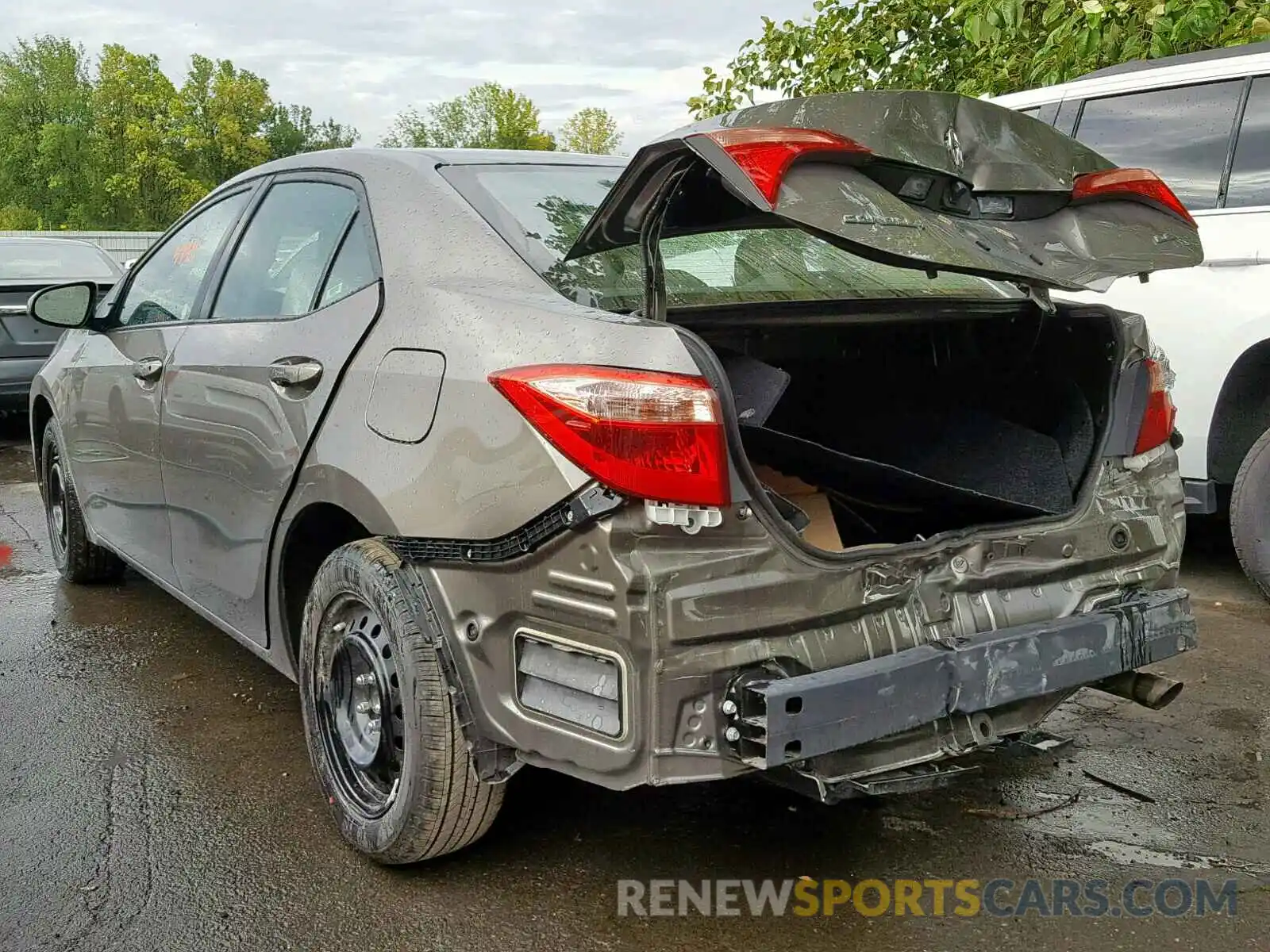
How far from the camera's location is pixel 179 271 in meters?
4.07

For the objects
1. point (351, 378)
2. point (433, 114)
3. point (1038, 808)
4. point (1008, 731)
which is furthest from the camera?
point (433, 114)

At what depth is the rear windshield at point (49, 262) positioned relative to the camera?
977cm

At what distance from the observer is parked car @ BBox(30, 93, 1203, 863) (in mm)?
2191

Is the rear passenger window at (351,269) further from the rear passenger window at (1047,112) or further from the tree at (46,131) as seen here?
the tree at (46,131)

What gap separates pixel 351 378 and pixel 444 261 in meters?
0.34

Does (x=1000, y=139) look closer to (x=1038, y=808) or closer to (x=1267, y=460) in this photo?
A: (x=1038, y=808)

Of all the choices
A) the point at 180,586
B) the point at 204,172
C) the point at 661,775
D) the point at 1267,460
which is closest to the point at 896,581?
the point at 661,775

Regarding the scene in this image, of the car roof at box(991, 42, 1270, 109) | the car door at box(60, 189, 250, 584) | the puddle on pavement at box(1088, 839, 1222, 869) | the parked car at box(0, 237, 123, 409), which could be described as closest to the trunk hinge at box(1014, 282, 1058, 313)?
the puddle on pavement at box(1088, 839, 1222, 869)

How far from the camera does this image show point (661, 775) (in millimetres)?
2184

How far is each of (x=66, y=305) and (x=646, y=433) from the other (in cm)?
321

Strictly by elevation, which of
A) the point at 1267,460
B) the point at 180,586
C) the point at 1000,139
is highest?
the point at 1000,139

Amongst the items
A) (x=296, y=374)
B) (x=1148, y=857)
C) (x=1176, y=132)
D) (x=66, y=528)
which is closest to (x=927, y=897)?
(x=1148, y=857)

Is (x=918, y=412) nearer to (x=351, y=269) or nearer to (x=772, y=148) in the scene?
(x=772, y=148)

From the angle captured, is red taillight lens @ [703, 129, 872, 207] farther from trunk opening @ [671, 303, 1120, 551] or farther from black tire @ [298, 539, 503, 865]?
black tire @ [298, 539, 503, 865]
